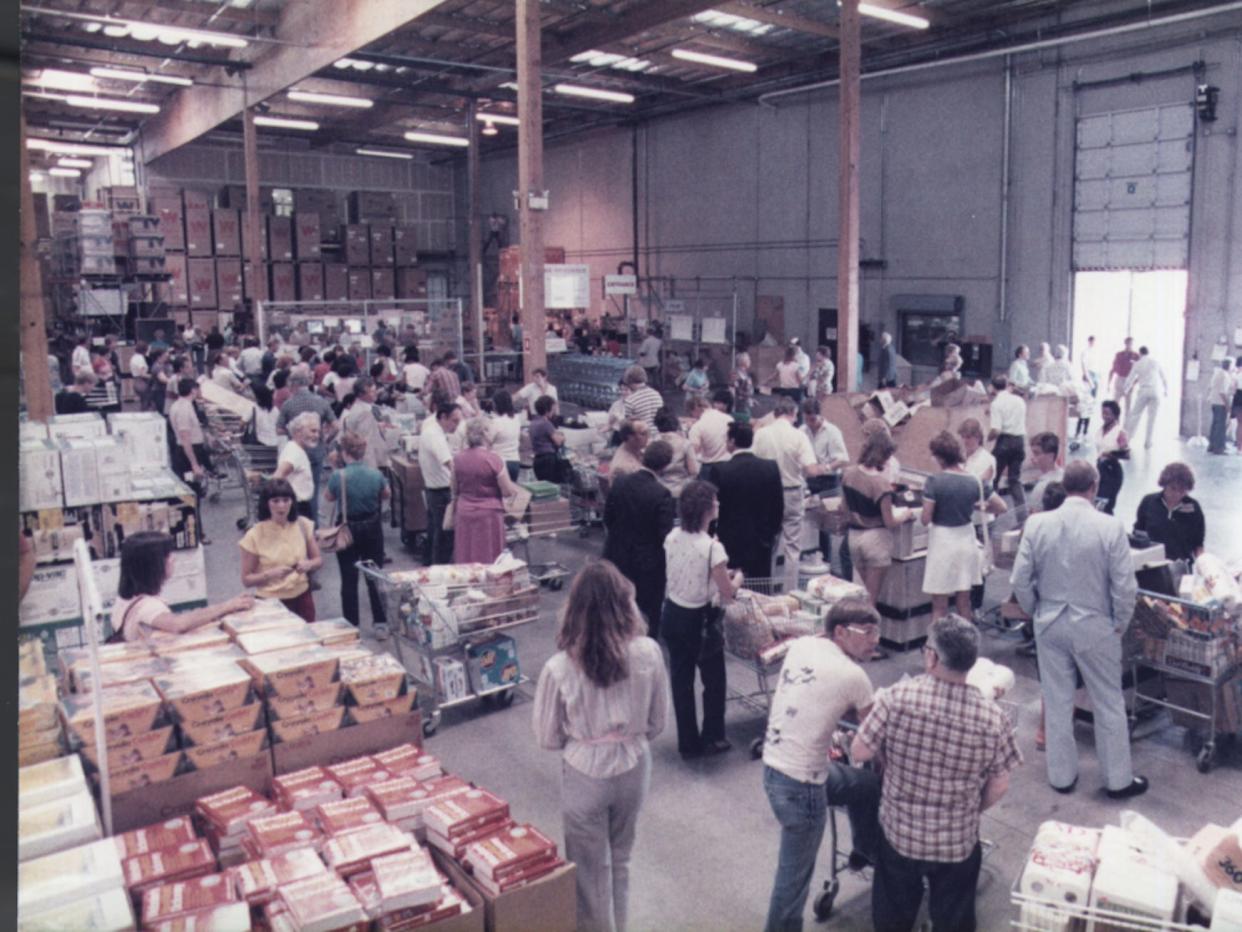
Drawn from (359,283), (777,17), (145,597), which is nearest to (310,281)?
(359,283)

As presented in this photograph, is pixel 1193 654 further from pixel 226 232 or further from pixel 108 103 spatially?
pixel 226 232

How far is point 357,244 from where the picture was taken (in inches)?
1008

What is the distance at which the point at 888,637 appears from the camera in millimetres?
7535

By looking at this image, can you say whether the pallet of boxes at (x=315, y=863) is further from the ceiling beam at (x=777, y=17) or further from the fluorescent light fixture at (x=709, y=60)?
the fluorescent light fixture at (x=709, y=60)

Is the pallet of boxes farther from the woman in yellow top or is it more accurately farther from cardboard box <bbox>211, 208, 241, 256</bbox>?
cardboard box <bbox>211, 208, 241, 256</bbox>

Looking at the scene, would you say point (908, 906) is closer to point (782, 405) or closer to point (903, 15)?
point (782, 405)

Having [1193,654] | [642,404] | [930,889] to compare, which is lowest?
[930,889]

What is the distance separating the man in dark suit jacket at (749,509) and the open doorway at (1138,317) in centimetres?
1275

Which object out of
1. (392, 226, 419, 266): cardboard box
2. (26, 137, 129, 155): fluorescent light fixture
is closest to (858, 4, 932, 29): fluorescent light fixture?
(392, 226, 419, 266): cardboard box

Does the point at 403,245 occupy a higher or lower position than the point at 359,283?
higher

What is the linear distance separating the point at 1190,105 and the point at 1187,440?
16.9 ft

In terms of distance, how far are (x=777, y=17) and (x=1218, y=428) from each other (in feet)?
29.2

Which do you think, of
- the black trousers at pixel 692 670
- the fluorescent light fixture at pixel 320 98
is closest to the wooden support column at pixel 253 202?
the fluorescent light fixture at pixel 320 98

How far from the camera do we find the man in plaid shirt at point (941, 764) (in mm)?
3586
